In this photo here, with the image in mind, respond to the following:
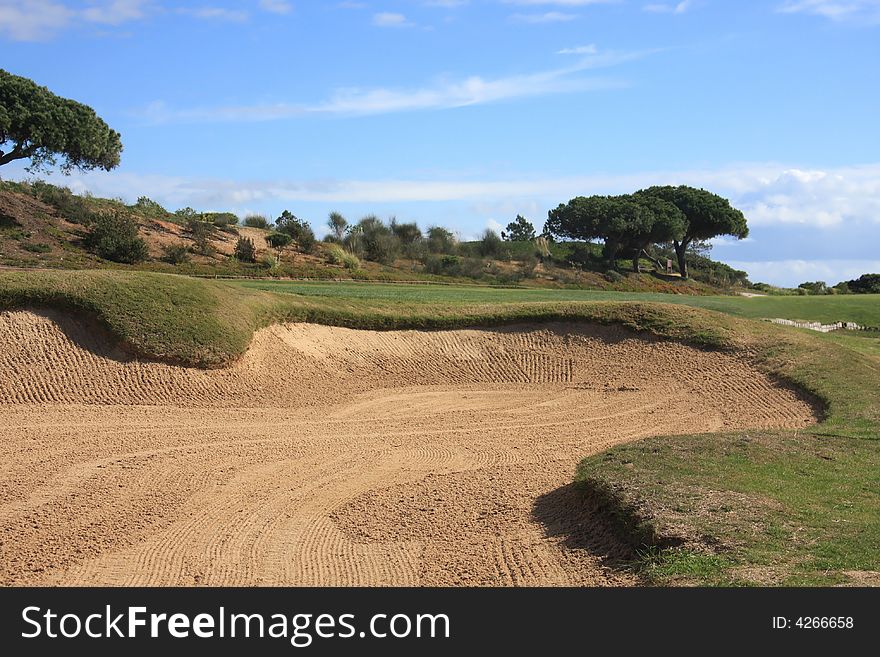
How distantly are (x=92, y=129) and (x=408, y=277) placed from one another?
22.0m

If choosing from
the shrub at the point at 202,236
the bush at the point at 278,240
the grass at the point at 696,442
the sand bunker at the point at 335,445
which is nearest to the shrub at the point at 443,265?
the bush at the point at 278,240

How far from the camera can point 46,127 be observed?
5212 cm

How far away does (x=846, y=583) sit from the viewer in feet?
25.4

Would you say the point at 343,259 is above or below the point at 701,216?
below

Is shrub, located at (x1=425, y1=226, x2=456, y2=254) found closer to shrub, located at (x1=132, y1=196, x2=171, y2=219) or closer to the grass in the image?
shrub, located at (x1=132, y1=196, x2=171, y2=219)

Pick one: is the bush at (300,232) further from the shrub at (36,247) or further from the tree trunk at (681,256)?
the tree trunk at (681,256)

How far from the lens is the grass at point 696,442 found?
29.4 ft

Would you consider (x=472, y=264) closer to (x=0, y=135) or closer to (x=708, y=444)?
(x=0, y=135)

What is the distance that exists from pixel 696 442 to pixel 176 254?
1796 inches

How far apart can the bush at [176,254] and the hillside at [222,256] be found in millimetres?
121

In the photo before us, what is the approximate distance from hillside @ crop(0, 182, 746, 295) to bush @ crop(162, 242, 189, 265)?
0.40 ft

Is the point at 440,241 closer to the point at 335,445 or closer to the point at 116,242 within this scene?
the point at 116,242

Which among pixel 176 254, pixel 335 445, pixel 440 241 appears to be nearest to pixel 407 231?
pixel 440 241
